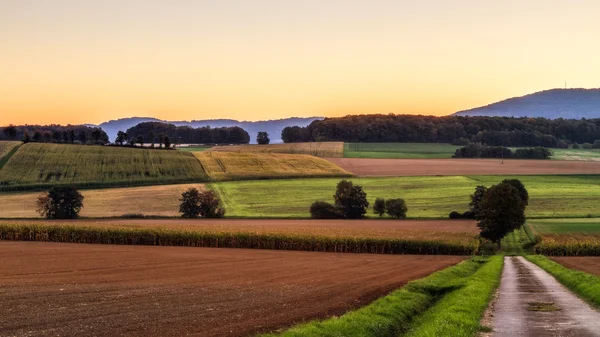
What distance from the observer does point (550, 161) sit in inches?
6240

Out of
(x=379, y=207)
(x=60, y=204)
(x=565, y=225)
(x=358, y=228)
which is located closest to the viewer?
(x=358, y=228)

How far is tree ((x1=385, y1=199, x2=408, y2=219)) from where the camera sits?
326ft

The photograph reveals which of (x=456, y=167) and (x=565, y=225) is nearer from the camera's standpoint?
(x=565, y=225)

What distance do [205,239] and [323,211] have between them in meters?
42.0

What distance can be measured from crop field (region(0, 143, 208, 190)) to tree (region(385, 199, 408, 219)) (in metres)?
44.3

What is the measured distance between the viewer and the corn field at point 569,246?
6644cm

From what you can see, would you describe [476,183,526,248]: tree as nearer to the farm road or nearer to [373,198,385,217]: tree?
[373,198,385,217]: tree

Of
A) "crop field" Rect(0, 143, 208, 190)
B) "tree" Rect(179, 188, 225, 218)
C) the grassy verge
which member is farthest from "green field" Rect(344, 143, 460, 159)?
the grassy verge

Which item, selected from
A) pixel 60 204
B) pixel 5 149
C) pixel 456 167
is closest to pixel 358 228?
pixel 60 204

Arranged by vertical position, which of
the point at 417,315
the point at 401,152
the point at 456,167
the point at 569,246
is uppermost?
the point at 401,152

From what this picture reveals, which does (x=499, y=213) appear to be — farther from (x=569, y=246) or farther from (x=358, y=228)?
(x=358, y=228)

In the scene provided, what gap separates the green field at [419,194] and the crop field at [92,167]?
1538 centimetres

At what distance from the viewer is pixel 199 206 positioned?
325ft

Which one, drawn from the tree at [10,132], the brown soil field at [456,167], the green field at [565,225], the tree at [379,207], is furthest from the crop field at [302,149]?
the green field at [565,225]
